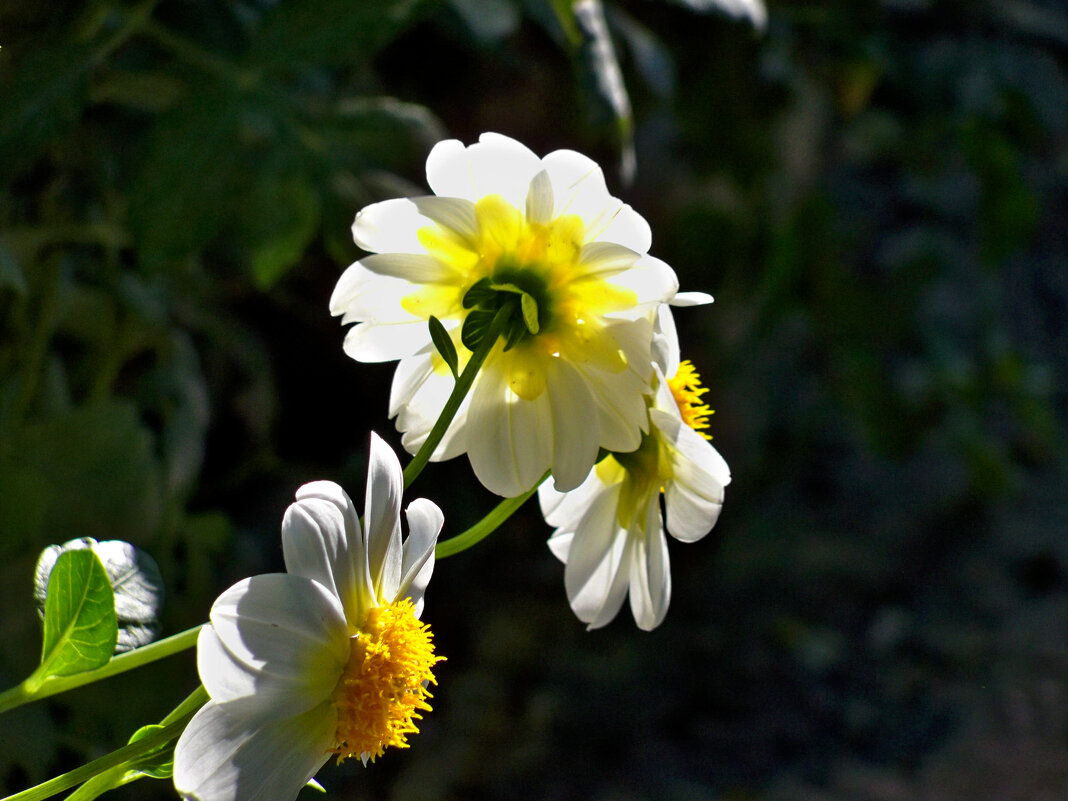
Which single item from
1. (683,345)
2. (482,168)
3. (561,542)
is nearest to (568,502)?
(561,542)

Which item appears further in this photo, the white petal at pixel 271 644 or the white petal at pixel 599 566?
the white petal at pixel 599 566

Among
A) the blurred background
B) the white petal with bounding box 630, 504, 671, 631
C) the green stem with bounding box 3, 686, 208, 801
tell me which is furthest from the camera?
the blurred background

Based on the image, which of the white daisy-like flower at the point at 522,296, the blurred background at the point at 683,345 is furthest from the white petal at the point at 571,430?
the blurred background at the point at 683,345

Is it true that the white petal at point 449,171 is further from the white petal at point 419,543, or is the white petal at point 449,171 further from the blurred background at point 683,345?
the blurred background at point 683,345

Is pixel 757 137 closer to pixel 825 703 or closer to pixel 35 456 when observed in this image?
pixel 825 703

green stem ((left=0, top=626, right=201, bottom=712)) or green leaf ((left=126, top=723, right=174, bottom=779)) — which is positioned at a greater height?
green stem ((left=0, top=626, right=201, bottom=712))

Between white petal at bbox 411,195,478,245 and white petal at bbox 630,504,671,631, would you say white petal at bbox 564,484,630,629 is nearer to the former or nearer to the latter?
white petal at bbox 630,504,671,631

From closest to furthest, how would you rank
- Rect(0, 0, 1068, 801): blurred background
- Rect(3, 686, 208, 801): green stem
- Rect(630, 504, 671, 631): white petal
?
Rect(3, 686, 208, 801): green stem
Rect(630, 504, 671, 631): white petal
Rect(0, 0, 1068, 801): blurred background

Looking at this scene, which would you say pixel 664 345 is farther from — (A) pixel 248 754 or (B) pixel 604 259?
(A) pixel 248 754

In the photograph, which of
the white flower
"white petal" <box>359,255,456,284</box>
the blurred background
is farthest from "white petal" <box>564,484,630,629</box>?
the blurred background
